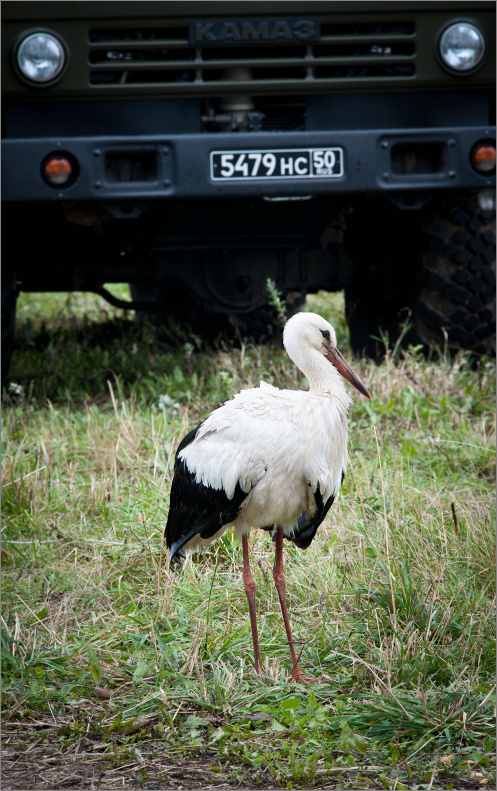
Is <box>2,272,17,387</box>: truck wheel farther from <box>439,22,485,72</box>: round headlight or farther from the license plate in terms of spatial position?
<box>439,22,485,72</box>: round headlight

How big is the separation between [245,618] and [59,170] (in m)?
2.49

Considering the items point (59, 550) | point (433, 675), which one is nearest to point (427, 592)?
point (433, 675)

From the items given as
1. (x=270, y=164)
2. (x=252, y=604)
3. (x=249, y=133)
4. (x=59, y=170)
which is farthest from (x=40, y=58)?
(x=252, y=604)

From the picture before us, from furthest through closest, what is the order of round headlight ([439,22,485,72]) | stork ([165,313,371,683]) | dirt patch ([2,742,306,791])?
round headlight ([439,22,485,72]), stork ([165,313,371,683]), dirt patch ([2,742,306,791])

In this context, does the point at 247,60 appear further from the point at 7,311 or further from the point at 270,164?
the point at 7,311

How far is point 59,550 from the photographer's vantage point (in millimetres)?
3795

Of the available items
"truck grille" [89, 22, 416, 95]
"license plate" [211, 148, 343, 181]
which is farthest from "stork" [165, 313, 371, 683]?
"truck grille" [89, 22, 416, 95]

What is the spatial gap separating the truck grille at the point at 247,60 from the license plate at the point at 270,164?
356mm

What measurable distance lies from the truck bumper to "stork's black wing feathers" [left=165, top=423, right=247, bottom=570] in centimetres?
201

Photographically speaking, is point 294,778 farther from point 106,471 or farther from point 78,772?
point 106,471

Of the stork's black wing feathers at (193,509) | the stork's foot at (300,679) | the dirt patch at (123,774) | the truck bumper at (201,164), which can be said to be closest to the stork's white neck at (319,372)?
the stork's black wing feathers at (193,509)

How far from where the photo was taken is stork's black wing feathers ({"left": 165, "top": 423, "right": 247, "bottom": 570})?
2918mm

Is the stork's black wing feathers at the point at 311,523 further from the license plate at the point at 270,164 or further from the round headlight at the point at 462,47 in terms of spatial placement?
the round headlight at the point at 462,47

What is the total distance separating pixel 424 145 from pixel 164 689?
319 cm
